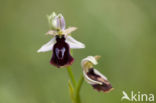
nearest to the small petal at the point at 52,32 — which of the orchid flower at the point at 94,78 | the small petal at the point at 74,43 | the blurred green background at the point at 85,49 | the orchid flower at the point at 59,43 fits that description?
the orchid flower at the point at 59,43

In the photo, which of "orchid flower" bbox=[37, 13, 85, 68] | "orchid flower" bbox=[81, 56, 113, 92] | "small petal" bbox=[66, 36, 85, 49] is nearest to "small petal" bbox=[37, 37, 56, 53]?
"orchid flower" bbox=[37, 13, 85, 68]

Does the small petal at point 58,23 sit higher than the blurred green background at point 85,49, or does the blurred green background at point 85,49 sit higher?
the small petal at point 58,23

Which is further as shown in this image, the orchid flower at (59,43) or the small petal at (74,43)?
the small petal at (74,43)

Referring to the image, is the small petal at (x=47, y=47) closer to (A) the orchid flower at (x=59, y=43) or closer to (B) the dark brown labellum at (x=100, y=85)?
(A) the orchid flower at (x=59, y=43)

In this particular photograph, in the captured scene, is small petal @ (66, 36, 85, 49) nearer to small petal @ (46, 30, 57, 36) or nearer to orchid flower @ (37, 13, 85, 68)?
orchid flower @ (37, 13, 85, 68)

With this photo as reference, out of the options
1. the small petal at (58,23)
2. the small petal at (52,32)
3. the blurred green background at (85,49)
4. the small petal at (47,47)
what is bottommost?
the blurred green background at (85,49)

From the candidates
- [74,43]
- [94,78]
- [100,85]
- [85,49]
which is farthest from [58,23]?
[85,49]

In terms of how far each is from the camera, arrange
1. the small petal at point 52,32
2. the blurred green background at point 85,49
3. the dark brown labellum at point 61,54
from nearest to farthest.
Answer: the dark brown labellum at point 61,54, the small petal at point 52,32, the blurred green background at point 85,49
